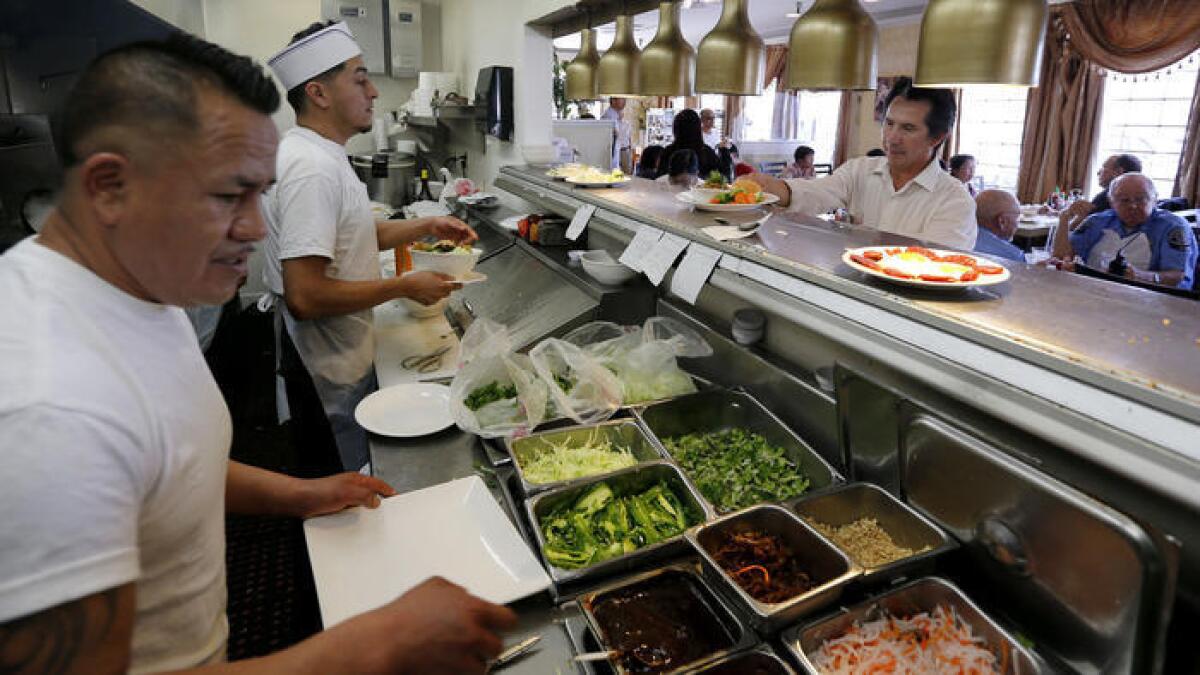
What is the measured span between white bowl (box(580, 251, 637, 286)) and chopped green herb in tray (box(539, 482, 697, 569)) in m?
1.01

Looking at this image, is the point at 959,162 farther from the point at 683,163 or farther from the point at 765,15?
the point at 765,15

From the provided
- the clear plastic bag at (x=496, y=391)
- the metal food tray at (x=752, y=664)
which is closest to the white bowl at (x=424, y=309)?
the clear plastic bag at (x=496, y=391)

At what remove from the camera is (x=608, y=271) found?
2471 millimetres

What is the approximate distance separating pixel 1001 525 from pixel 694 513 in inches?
24.6

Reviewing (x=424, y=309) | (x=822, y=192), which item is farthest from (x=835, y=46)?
(x=424, y=309)

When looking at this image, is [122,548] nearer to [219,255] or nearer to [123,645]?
[123,645]

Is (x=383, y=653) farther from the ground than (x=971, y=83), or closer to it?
closer to it

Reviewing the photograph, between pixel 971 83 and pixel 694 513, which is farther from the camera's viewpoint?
pixel 694 513

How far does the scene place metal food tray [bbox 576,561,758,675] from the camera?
3.69 ft

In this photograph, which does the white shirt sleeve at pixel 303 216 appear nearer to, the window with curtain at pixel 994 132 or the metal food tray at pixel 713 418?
the metal food tray at pixel 713 418

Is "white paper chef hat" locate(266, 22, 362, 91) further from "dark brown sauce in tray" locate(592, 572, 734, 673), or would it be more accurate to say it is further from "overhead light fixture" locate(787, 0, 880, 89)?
"dark brown sauce in tray" locate(592, 572, 734, 673)

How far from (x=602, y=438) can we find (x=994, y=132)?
1083 cm

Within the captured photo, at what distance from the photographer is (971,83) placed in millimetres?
1300

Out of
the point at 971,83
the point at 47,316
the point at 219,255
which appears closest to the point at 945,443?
the point at 971,83
